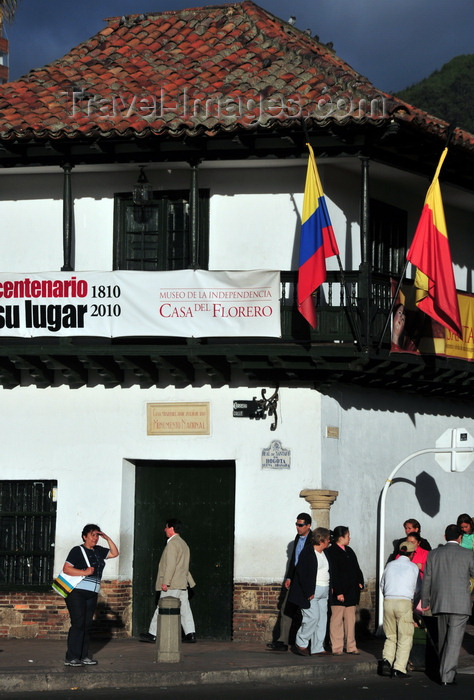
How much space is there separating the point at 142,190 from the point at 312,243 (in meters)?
3.11

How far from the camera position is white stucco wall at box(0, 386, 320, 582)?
733 inches

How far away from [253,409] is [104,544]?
9.75 feet

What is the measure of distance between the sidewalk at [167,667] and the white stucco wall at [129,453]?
5.54ft

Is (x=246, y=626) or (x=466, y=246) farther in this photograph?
(x=466, y=246)

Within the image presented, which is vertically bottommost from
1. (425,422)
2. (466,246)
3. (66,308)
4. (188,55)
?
(425,422)

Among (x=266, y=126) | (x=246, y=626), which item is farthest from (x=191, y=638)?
(x=266, y=126)

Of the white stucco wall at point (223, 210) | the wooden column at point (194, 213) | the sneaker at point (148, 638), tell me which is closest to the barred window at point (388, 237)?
the white stucco wall at point (223, 210)

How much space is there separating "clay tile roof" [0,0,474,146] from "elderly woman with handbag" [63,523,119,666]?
20.3 ft

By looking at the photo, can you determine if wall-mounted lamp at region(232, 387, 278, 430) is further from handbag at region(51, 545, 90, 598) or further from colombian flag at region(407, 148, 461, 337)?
handbag at region(51, 545, 90, 598)

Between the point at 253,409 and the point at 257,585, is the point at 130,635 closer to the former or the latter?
the point at 257,585

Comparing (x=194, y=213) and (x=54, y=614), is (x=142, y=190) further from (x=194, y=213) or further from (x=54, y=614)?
(x=54, y=614)

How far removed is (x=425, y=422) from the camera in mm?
21234

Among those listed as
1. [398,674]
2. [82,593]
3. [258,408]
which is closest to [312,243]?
[258,408]

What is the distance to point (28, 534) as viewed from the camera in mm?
19406
